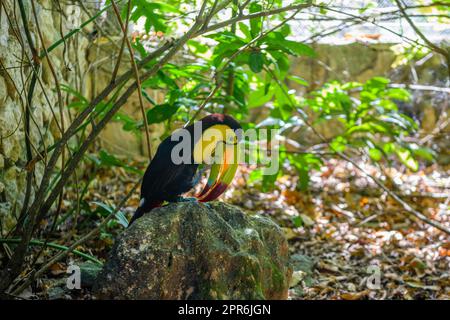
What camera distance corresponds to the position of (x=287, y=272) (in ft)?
6.98

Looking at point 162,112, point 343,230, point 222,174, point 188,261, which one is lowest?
point 343,230

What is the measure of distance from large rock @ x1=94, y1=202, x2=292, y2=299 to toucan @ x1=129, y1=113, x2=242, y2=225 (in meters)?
0.18

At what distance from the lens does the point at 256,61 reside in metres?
2.44

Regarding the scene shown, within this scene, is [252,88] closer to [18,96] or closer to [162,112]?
[162,112]

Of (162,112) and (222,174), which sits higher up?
(162,112)

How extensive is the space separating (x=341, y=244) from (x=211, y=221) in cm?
212

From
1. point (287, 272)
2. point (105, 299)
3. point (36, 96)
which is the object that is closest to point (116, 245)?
point (105, 299)

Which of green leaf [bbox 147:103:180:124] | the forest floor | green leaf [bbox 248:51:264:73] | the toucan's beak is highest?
green leaf [bbox 248:51:264:73]

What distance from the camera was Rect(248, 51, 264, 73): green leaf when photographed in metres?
2.42

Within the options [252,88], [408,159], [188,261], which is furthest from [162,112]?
[408,159]

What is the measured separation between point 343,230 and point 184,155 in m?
2.27

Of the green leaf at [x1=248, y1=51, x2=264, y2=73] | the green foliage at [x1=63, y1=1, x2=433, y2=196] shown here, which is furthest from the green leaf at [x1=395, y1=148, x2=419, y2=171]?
the green leaf at [x1=248, y1=51, x2=264, y2=73]

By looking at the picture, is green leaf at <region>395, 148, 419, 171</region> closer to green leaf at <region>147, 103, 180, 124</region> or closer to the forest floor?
the forest floor

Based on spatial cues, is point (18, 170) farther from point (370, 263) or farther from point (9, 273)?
point (370, 263)
